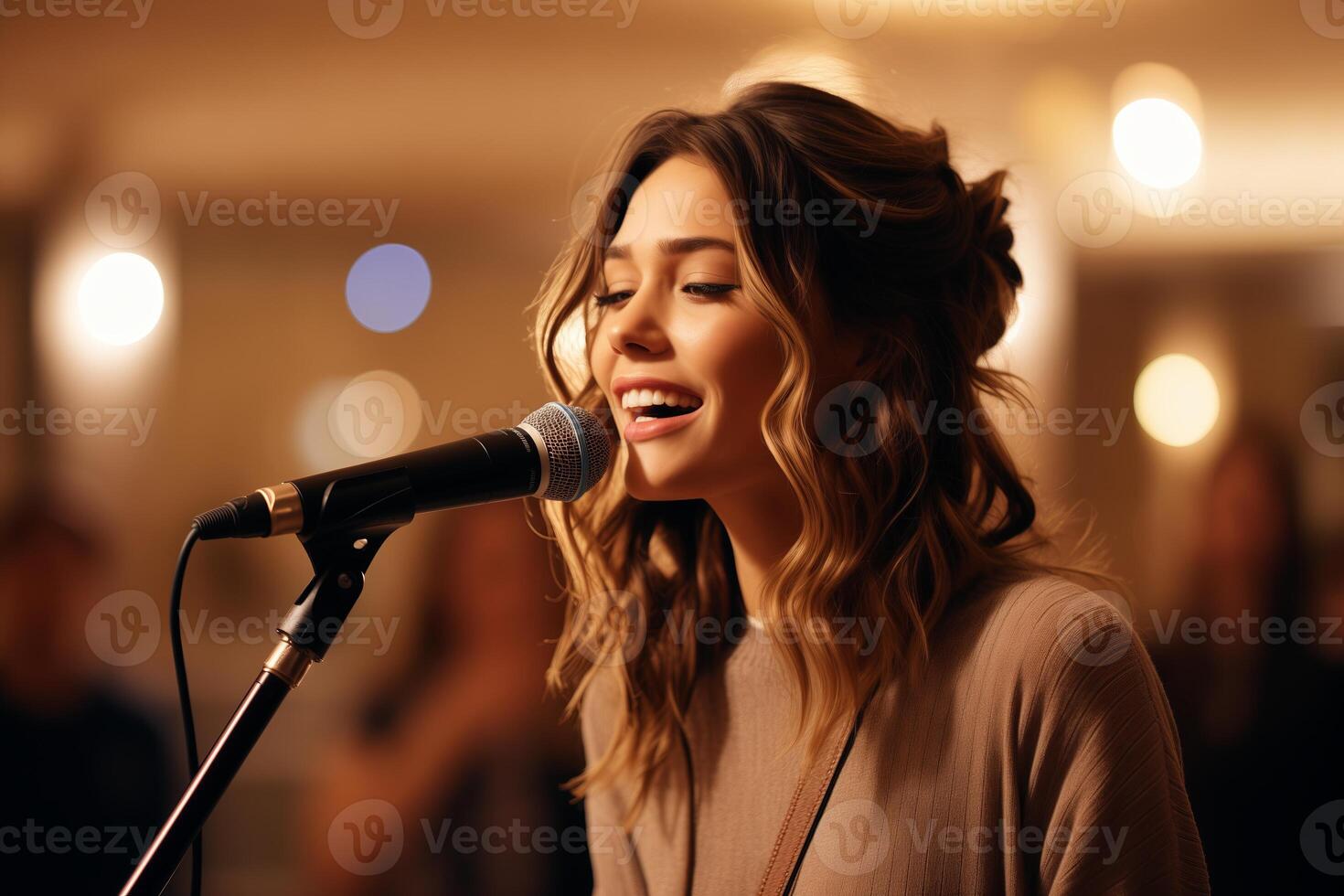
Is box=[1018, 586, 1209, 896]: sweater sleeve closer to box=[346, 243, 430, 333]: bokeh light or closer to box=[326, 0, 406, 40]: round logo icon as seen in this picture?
box=[346, 243, 430, 333]: bokeh light

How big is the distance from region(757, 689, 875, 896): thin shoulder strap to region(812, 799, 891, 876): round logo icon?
0.01 meters

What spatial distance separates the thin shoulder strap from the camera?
2.99ft

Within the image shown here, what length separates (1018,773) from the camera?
2.71 ft

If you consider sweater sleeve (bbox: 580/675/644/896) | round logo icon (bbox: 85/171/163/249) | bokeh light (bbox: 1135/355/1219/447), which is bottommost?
sweater sleeve (bbox: 580/675/644/896)

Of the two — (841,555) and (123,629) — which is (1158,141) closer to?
(841,555)

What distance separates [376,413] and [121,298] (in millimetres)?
503

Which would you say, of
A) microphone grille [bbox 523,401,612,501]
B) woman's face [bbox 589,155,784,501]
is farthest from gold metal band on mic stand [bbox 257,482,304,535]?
woman's face [bbox 589,155,784,501]

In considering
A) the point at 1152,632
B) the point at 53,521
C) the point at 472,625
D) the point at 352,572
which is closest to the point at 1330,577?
the point at 1152,632

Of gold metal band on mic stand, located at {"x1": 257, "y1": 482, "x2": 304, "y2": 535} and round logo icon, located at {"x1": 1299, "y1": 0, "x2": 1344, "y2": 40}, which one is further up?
round logo icon, located at {"x1": 1299, "y1": 0, "x2": 1344, "y2": 40}

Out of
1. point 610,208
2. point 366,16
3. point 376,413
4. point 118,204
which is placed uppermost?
point 366,16

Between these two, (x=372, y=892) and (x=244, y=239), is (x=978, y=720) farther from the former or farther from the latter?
(x=244, y=239)

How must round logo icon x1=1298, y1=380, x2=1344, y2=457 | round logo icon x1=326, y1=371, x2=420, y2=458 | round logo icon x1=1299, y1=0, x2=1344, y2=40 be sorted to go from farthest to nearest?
round logo icon x1=326, y1=371, x2=420, y2=458 → round logo icon x1=1298, y1=380, x2=1344, y2=457 → round logo icon x1=1299, y1=0, x2=1344, y2=40

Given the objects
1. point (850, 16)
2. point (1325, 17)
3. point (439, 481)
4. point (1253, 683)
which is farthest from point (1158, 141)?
point (439, 481)

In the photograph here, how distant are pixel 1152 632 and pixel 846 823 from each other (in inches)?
42.3
